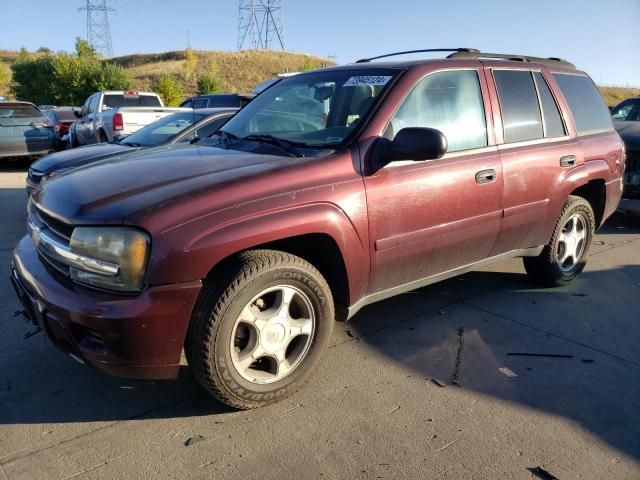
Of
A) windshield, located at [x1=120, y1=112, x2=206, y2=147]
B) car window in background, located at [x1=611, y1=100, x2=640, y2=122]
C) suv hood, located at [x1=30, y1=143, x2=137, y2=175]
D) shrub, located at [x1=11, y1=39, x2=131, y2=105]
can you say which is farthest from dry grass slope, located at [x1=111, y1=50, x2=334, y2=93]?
suv hood, located at [x1=30, y1=143, x2=137, y2=175]

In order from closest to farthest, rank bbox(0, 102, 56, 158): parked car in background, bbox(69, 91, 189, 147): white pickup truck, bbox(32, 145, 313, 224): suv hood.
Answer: bbox(32, 145, 313, 224): suv hood, bbox(69, 91, 189, 147): white pickup truck, bbox(0, 102, 56, 158): parked car in background

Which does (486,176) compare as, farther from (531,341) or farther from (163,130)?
(163,130)

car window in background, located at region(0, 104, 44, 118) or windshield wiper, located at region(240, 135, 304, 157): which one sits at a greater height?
car window in background, located at region(0, 104, 44, 118)

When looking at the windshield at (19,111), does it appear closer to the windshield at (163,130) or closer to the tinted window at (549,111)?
the windshield at (163,130)

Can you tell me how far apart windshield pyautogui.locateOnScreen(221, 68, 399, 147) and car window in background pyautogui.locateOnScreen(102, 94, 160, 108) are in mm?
11015

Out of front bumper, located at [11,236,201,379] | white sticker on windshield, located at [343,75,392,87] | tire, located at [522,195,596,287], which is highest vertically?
white sticker on windshield, located at [343,75,392,87]

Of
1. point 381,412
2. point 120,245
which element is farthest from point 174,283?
point 381,412

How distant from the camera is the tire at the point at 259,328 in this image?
2.47 metres

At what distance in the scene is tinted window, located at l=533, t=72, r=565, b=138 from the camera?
13.4 ft

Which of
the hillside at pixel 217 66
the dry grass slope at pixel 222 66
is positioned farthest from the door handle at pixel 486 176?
the dry grass slope at pixel 222 66

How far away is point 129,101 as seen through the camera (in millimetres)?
14141

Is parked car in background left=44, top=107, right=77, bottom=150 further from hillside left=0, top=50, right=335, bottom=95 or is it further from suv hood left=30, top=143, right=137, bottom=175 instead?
hillside left=0, top=50, right=335, bottom=95

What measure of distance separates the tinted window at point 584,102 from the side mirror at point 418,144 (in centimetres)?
207

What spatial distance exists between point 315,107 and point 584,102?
100.0 inches
